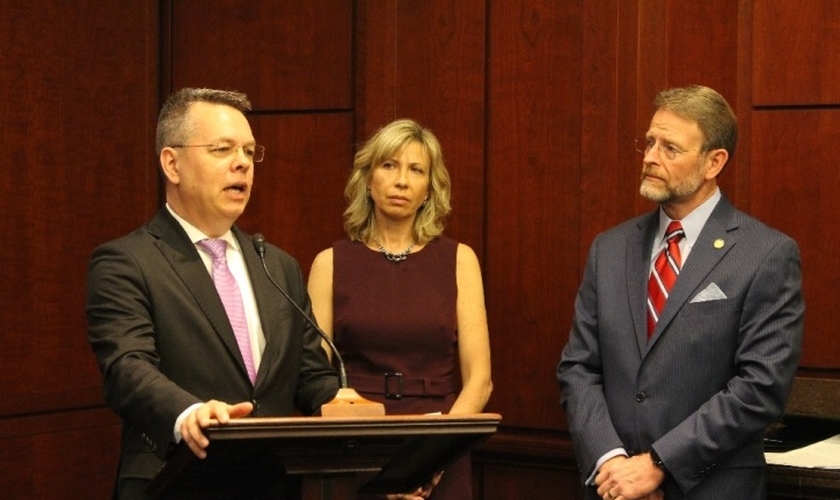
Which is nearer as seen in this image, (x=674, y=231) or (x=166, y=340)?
(x=166, y=340)

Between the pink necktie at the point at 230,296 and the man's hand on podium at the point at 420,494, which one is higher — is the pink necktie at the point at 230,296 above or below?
above

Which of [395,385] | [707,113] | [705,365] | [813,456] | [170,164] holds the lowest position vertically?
[813,456]

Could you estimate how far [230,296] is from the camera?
291 cm

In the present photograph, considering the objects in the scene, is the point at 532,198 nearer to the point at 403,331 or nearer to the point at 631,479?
the point at 403,331

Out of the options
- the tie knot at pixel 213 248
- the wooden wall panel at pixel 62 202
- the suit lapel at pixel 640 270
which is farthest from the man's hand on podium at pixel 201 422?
the wooden wall panel at pixel 62 202

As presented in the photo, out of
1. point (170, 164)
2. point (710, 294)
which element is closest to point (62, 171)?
point (170, 164)

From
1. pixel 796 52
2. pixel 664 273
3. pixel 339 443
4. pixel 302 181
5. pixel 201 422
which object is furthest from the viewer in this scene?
pixel 302 181

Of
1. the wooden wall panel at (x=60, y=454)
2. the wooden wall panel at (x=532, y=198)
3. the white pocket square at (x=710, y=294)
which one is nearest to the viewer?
the white pocket square at (x=710, y=294)

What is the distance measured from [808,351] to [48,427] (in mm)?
2715

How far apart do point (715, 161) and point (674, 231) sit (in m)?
0.23

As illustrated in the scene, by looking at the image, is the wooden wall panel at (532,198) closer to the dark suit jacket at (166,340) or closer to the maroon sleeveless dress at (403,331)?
the maroon sleeveless dress at (403,331)

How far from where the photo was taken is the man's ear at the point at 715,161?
11.6 feet

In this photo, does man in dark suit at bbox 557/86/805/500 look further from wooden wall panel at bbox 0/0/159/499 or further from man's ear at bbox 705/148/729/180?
wooden wall panel at bbox 0/0/159/499

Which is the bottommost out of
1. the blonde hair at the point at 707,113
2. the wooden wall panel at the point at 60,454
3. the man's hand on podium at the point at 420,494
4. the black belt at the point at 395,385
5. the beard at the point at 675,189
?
the wooden wall panel at the point at 60,454
